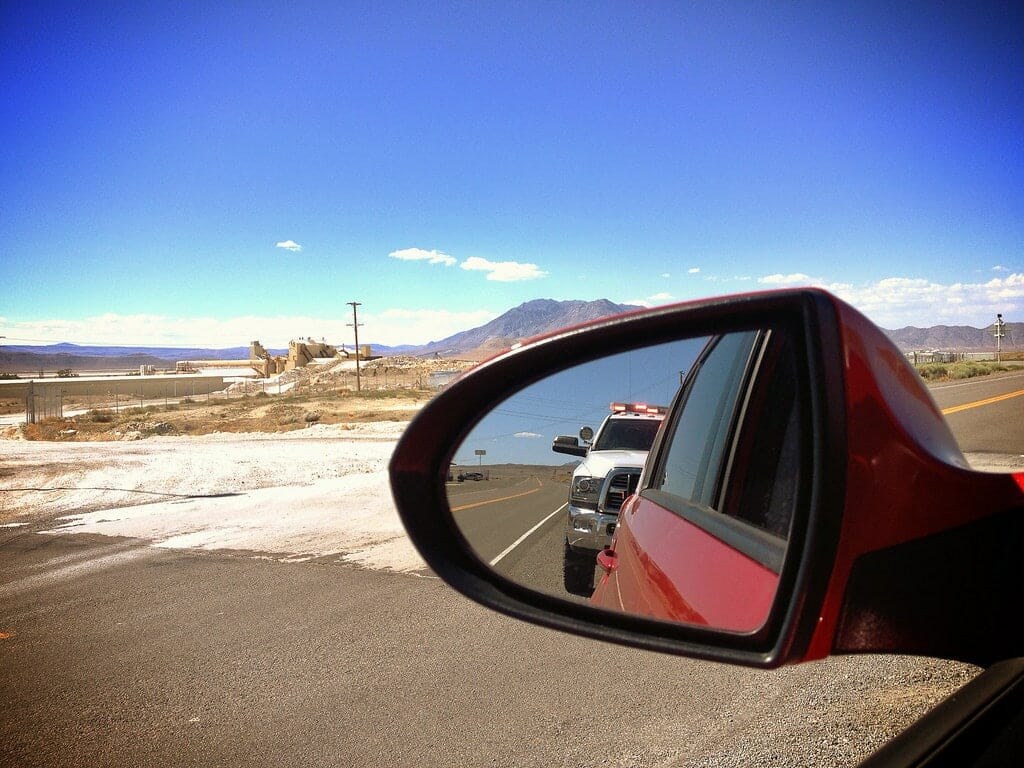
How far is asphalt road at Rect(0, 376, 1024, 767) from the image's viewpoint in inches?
122

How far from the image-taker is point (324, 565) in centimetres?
707

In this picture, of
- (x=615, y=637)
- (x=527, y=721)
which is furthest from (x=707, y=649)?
(x=527, y=721)

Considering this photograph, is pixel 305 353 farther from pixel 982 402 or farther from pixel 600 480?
pixel 600 480

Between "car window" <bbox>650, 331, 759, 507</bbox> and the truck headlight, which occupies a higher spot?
"car window" <bbox>650, 331, 759, 507</bbox>

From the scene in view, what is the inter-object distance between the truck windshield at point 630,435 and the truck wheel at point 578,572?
0.37m

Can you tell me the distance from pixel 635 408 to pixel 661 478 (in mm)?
629

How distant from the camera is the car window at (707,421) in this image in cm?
173

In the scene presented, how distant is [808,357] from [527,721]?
125 inches

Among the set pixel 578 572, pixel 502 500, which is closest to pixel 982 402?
pixel 578 572

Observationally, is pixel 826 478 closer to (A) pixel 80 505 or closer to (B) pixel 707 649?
(B) pixel 707 649

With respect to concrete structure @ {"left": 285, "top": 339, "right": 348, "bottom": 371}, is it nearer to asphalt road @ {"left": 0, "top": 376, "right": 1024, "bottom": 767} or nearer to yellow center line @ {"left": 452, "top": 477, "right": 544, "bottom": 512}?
asphalt road @ {"left": 0, "top": 376, "right": 1024, "bottom": 767}

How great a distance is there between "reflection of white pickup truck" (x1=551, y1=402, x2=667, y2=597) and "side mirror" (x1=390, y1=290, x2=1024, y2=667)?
1 centimetres

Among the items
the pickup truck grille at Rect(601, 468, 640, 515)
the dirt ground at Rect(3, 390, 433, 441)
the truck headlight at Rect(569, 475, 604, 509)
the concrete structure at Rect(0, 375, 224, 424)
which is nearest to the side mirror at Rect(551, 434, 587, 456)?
the truck headlight at Rect(569, 475, 604, 509)

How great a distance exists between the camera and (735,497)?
160cm
